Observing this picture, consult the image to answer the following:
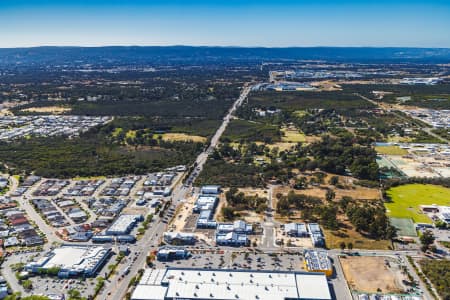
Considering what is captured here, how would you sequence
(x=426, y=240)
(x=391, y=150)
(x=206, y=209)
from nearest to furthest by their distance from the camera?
(x=426, y=240) → (x=206, y=209) → (x=391, y=150)

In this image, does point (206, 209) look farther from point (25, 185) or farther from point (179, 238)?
point (25, 185)

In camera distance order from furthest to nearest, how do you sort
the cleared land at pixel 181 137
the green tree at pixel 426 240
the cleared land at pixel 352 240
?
the cleared land at pixel 181 137 → the cleared land at pixel 352 240 → the green tree at pixel 426 240

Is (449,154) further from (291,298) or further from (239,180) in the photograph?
(291,298)

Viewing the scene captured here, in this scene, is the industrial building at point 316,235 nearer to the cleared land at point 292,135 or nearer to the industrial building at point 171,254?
the industrial building at point 171,254

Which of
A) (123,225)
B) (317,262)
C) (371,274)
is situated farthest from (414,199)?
(123,225)

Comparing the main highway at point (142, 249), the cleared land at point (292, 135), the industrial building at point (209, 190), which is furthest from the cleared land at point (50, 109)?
the industrial building at point (209, 190)

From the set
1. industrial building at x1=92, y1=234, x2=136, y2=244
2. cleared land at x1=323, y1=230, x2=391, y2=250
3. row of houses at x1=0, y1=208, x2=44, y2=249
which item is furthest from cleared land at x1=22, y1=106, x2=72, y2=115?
cleared land at x1=323, y1=230, x2=391, y2=250
